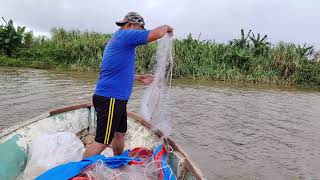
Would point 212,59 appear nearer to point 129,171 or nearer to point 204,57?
point 204,57

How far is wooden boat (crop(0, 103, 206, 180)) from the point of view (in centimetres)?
400

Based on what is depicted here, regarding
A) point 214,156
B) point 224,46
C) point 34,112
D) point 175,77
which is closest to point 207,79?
point 175,77

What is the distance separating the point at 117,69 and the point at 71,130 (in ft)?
5.63

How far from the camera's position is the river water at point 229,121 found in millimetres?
6820

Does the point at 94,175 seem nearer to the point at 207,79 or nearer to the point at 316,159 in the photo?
the point at 316,159

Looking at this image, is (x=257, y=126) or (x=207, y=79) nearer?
(x=257, y=126)

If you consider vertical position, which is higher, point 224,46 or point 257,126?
point 224,46

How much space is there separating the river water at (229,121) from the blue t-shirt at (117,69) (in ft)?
8.60

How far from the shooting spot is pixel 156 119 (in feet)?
14.8

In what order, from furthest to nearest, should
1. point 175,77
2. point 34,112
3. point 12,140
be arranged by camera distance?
point 175,77 → point 34,112 → point 12,140

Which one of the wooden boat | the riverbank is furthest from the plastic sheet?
the riverbank

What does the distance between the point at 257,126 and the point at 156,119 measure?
18.8 feet

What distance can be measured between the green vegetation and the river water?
4.71 meters

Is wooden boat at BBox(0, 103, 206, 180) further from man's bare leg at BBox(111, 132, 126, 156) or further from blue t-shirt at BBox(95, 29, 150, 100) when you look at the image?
blue t-shirt at BBox(95, 29, 150, 100)
